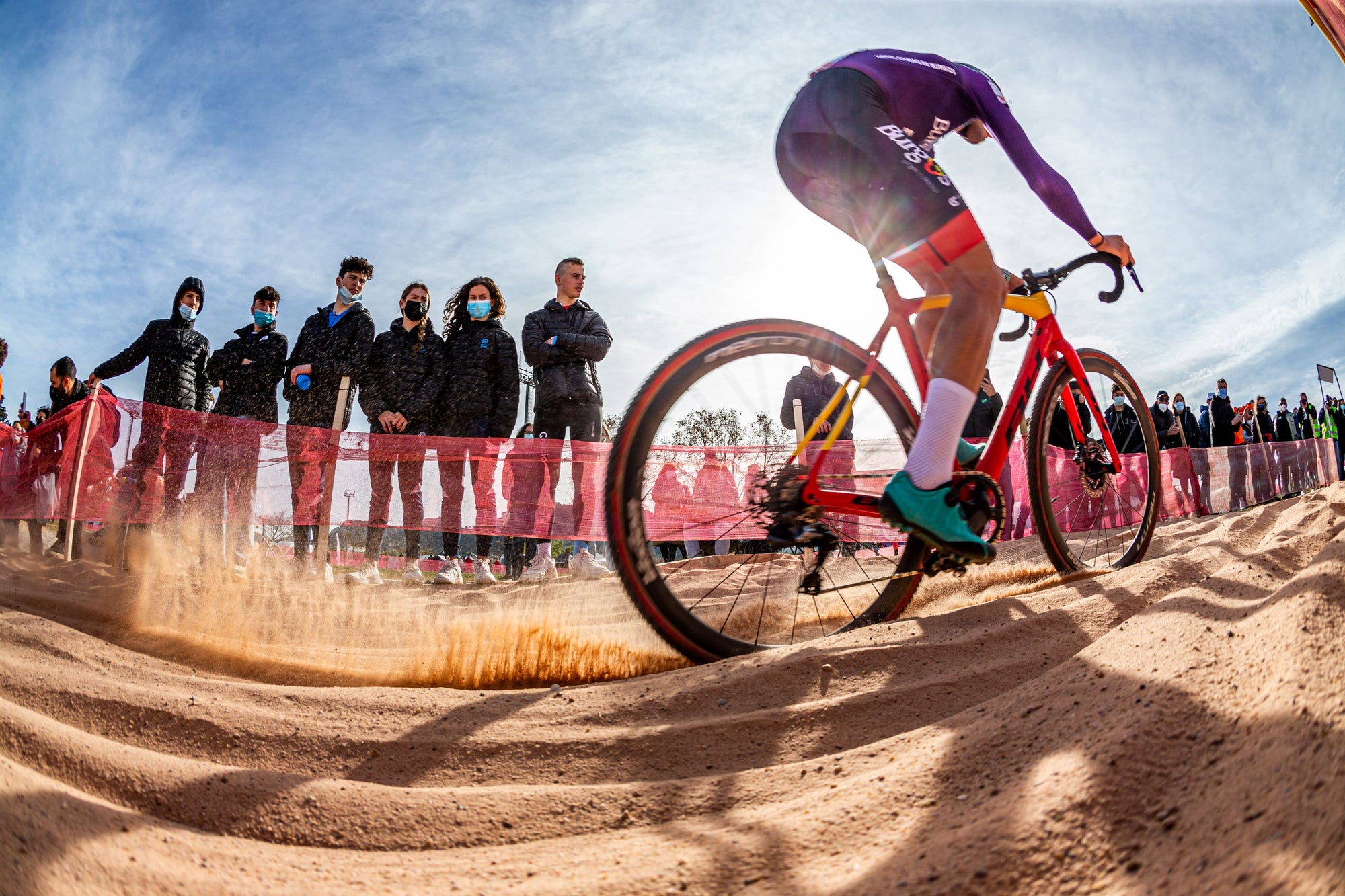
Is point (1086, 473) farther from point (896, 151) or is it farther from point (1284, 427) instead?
point (1284, 427)

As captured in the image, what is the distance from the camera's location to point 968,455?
2.85 meters

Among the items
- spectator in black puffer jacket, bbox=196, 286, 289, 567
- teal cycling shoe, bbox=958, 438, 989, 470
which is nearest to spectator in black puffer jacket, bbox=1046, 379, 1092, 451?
teal cycling shoe, bbox=958, 438, 989, 470

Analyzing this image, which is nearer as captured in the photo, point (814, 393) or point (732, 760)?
point (732, 760)

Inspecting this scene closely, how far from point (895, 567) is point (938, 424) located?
817 millimetres

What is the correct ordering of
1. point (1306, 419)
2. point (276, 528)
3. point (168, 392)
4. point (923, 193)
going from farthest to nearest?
point (1306, 419), point (168, 392), point (276, 528), point (923, 193)

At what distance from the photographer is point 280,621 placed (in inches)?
124

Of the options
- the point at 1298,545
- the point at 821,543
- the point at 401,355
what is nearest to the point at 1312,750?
the point at 821,543

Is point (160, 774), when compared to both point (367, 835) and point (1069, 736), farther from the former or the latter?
point (1069, 736)

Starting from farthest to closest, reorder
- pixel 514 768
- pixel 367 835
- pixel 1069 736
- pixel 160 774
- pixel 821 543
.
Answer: pixel 821 543
pixel 514 768
pixel 160 774
pixel 367 835
pixel 1069 736

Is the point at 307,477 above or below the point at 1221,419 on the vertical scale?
below

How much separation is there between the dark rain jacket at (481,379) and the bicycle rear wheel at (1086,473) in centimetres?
415

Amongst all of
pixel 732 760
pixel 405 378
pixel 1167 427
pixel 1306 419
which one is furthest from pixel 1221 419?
pixel 732 760

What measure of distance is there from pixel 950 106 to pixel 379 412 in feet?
16.8

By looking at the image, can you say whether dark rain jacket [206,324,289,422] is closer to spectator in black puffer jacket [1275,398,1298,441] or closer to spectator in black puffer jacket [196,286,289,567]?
spectator in black puffer jacket [196,286,289,567]
